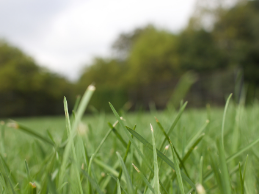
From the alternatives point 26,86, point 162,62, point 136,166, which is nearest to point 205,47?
point 162,62

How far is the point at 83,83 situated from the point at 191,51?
10232 millimetres

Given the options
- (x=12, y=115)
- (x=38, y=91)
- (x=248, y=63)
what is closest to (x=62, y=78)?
(x=38, y=91)

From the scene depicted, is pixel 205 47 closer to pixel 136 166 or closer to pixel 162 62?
pixel 162 62

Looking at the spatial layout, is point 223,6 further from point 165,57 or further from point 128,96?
point 128,96

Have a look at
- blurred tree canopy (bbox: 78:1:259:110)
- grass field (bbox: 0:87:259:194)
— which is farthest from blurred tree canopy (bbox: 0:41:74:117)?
grass field (bbox: 0:87:259:194)

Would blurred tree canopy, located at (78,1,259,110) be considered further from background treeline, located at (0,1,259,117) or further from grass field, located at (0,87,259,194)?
grass field, located at (0,87,259,194)

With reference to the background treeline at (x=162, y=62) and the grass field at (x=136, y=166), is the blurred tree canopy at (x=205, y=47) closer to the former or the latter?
the background treeline at (x=162, y=62)

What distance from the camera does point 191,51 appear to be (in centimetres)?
1447

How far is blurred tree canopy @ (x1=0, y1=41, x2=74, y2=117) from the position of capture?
506 inches

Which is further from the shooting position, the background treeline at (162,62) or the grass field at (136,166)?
the background treeline at (162,62)

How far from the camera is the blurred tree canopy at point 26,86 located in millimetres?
12858

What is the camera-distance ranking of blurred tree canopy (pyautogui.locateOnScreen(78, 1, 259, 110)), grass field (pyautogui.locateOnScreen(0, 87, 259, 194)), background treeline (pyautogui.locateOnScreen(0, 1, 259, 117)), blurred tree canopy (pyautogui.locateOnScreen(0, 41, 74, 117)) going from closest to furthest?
grass field (pyautogui.locateOnScreen(0, 87, 259, 194)), background treeline (pyautogui.locateOnScreen(0, 1, 259, 117)), blurred tree canopy (pyautogui.locateOnScreen(0, 41, 74, 117)), blurred tree canopy (pyautogui.locateOnScreen(78, 1, 259, 110))

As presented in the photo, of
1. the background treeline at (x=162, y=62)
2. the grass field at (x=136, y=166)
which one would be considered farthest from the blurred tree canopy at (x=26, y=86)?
the grass field at (x=136, y=166)

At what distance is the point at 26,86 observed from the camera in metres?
14.5
